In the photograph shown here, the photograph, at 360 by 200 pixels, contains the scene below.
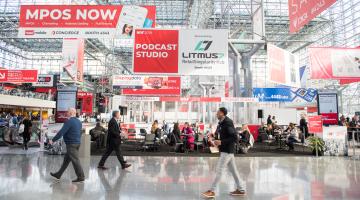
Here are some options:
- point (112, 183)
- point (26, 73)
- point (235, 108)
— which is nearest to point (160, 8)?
point (26, 73)

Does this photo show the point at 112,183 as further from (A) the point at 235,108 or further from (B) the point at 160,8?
(B) the point at 160,8

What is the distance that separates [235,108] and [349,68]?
22.2 feet

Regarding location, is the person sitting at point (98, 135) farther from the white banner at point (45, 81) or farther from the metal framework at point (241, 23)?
the white banner at point (45, 81)

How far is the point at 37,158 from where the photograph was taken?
8961mm

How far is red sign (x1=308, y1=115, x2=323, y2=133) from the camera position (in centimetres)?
1058

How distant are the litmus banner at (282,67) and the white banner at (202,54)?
1.73 m

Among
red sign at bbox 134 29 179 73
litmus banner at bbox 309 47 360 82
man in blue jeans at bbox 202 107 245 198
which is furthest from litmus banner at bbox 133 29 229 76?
litmus banner at bbox 309 47 360 82

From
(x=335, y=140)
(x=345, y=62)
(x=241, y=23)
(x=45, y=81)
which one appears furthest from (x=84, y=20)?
(x=45, y=81)

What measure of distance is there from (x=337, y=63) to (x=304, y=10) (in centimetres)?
562

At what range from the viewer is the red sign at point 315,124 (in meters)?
10.6

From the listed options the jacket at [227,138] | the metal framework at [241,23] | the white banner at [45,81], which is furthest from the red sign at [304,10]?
the white banner at [45,81]

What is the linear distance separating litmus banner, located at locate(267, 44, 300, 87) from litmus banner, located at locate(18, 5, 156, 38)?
415cm

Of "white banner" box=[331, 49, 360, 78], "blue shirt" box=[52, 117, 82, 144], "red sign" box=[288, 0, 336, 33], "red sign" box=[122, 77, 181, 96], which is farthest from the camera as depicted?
"red sign" box=[122, 77, 181, 96]

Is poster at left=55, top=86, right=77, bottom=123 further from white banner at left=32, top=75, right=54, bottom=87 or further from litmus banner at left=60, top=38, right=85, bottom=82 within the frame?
white banner at left=32, top=75, right=54, bottom=87
